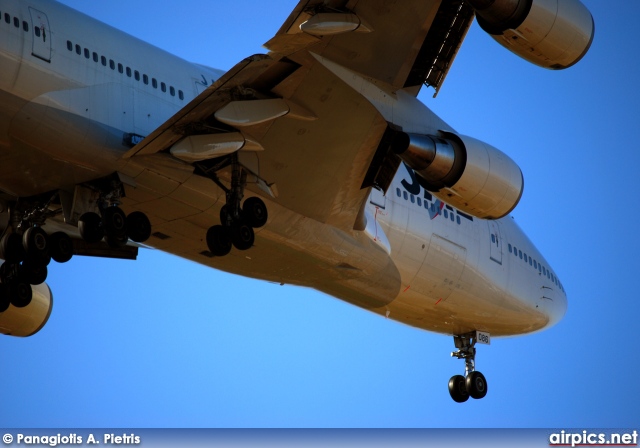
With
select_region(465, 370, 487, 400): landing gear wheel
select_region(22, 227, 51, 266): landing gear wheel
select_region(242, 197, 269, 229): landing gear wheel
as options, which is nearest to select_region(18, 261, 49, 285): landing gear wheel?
select_region(22, 227, 51, 266): landing gear wheel

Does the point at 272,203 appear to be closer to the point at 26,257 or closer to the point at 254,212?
the point at 254,212

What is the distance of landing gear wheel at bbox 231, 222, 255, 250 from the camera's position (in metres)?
14.8

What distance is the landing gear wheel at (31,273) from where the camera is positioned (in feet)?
51.4

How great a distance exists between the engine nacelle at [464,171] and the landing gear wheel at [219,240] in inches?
105

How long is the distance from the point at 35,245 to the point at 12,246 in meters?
0.73

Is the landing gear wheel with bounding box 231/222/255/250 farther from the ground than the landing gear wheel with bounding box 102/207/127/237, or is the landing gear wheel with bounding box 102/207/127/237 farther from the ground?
the landing gear wheel with bounding box 231/222/255/250

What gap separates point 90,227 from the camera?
14.5 meters

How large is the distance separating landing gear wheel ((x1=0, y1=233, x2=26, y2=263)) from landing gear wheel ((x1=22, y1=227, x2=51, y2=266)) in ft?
1.55

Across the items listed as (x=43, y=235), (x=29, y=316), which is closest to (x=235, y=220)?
(x=43, y=235)

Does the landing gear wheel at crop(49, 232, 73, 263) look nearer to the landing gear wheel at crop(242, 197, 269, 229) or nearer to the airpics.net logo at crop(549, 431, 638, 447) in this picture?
the landing gear wheel at crop(242, 197, 269, 229)

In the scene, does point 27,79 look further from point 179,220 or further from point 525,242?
point 525,242

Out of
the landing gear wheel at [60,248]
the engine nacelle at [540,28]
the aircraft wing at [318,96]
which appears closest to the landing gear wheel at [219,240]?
the aircraft wing at [318,96]

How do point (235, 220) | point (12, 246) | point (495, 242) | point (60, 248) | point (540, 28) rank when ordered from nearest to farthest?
point (540, 28), point (235, 220), point (12, 246), point (60, 248), point (495, 242)

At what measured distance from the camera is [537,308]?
2189 centimetres
